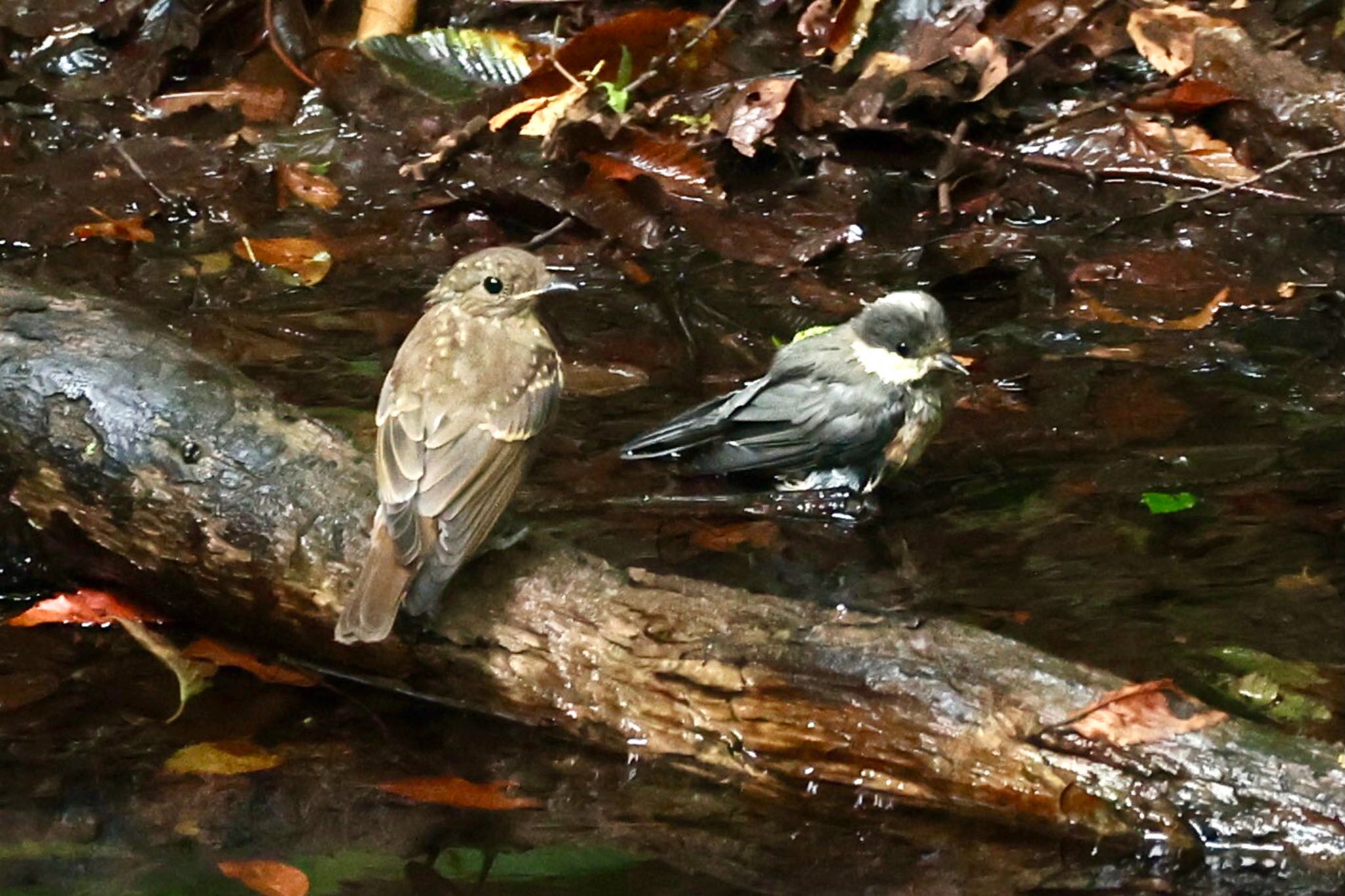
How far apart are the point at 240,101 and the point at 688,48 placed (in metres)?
2.29

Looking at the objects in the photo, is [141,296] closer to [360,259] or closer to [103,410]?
[360,259]

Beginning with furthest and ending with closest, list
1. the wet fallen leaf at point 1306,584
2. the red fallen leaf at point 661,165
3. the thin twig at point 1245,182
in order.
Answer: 1. the red fallen leaf at point 661,165
2. the thin twig at point 1245,182
3. the wet fallen leaf at point 1306,584

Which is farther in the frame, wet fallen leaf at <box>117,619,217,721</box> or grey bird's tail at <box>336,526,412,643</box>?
wet fallen leaf at <box>117,619,217,721</box>

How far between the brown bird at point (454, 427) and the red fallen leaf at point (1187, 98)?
13.5ft

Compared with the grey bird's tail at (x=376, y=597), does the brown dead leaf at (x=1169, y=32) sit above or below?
below

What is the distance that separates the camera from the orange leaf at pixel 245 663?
167 inches

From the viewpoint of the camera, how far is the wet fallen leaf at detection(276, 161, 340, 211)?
7461 mm

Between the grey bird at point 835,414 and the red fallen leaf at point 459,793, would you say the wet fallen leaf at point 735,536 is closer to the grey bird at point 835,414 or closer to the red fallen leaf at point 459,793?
the grey bird at point 835,414

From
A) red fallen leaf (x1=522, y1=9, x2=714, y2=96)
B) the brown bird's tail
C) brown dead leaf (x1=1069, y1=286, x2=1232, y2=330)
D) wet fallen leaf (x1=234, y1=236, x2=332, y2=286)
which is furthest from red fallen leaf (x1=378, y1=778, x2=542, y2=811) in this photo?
red fallen leaf (x1=522, y1=9, x2=714, y2=96)

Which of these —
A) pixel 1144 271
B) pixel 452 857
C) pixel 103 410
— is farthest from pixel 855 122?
pixel 452 857

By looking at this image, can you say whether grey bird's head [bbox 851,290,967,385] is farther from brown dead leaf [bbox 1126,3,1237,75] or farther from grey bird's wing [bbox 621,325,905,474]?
brown dead leaf [bbox 1126,3,1237,75]

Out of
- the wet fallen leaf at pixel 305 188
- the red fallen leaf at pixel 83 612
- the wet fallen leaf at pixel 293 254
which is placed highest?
the red fallen leaf at pixel 83 612

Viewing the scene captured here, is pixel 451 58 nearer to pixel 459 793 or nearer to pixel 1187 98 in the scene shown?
pixel 1187 98

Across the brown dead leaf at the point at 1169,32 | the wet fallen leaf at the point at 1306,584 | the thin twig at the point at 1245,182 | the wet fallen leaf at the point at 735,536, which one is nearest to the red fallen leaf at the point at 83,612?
the wet fallen leaf at the point at 735,536
